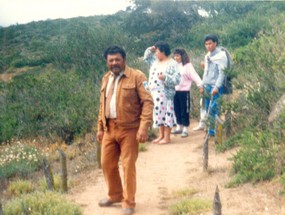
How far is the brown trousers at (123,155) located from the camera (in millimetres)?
5117

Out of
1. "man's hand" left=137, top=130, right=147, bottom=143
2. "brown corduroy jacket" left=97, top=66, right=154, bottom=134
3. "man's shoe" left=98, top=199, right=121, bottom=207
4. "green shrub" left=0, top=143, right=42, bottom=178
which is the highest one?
"brown corduroy jacket" left=97, top=66, right=154, bottom=134

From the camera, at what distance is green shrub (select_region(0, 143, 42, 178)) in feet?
Answer: 29.8

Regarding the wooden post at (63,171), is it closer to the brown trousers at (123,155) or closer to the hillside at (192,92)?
the brown trousers at (123,155)

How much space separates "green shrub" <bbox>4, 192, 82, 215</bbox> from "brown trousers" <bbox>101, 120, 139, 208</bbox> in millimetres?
557

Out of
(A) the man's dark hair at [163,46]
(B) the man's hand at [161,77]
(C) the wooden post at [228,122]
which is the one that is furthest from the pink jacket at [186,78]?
(C) the wooden post at [228,122]

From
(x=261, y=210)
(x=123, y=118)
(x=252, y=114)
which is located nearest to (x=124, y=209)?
(x=123, y=118)

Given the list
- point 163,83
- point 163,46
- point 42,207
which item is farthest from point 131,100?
point 163,83

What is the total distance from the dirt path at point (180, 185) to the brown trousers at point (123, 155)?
1.03 feet

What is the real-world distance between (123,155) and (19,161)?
493cm

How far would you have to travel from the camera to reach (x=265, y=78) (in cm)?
731

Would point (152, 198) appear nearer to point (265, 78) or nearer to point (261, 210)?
point (261, 210)

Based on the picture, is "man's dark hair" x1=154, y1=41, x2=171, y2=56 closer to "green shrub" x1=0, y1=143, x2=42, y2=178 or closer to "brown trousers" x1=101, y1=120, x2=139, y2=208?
"brown trousers" x1=101, y1=120, x2=139, y2=208

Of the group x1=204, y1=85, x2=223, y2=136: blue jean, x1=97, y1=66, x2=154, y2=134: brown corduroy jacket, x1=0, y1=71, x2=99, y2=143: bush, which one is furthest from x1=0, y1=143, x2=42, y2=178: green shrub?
x1=97, y1=66, x2=154, y2=134: brown corduroy jacket

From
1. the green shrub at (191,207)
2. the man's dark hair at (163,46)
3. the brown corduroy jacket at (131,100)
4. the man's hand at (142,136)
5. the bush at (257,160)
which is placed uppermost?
the man's dark hair at (163,46)
